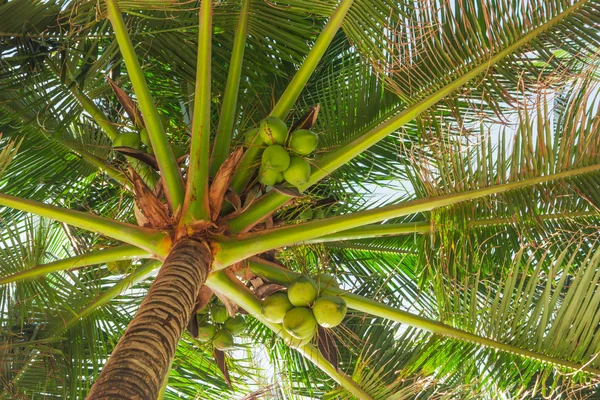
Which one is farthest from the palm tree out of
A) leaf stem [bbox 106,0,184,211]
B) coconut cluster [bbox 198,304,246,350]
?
coconut cluster [bbox 198,304,246,350]

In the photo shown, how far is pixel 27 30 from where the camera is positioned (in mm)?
3559

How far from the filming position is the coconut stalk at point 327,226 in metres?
2.80

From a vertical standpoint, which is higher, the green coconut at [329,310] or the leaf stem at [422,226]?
the leaf stem at [422,226]

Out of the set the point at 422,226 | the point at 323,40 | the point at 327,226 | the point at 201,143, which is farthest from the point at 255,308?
the point at 323,40

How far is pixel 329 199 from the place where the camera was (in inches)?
151

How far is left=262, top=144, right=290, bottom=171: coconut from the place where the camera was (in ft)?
9.52

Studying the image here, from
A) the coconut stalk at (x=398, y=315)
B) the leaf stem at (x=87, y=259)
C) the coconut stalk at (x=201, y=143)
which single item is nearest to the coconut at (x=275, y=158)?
the coconut stalk at (x=201, y=143)

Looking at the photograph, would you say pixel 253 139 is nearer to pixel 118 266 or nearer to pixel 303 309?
pixel 303 309

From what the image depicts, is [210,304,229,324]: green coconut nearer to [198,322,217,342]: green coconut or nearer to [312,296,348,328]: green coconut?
[198,322,217,342]: green coconut

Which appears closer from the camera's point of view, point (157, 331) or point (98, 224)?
point (157, 331)

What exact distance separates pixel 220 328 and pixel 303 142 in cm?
121

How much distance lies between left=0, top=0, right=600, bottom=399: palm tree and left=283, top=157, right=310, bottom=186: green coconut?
0.17 ft

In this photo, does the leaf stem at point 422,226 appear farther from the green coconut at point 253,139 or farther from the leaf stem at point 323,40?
the leaf stem at point 323,40

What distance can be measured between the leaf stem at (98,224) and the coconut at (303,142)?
69 cm
